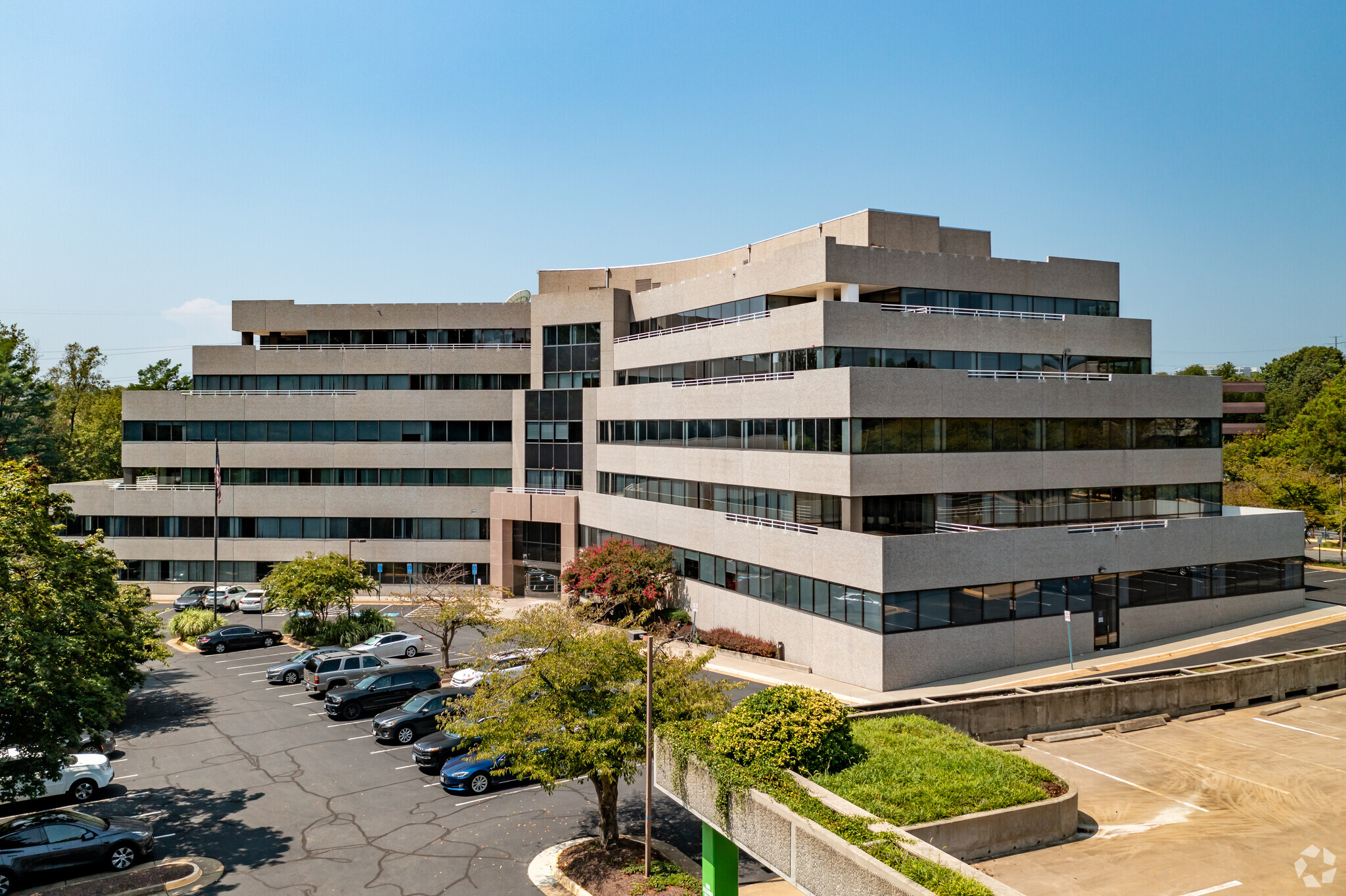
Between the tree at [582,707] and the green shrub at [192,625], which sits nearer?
the tree at [582,707]

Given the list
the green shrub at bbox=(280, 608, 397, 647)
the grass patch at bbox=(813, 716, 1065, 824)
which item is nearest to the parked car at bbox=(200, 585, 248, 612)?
the green shrub at bbox=(280, 608, 397, 647)

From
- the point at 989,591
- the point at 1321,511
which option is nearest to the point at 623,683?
the point at 989,591

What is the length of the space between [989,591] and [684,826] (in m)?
17.5

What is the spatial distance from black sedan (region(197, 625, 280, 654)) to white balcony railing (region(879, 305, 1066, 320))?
36802mm

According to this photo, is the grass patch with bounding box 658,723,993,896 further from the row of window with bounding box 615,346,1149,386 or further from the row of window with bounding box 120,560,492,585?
the row of window with bounding box 120,560,492,585

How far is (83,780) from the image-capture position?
2569 cm

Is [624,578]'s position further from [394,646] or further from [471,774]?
[471,774]

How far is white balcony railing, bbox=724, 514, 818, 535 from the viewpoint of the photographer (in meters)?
37.1

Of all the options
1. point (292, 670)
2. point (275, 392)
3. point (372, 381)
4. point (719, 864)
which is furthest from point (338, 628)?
point (719, 864)

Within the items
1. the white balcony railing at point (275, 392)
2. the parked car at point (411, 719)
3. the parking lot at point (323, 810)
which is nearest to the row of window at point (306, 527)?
the white balcony railing at point (275, 392)

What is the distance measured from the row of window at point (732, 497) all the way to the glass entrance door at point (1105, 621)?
11.8m

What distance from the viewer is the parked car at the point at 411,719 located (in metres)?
30.0

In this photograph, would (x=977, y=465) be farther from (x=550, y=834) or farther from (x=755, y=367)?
(x=550, y=834)

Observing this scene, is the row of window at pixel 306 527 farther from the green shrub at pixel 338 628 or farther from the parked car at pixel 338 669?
the parked car at pixel 338 669
